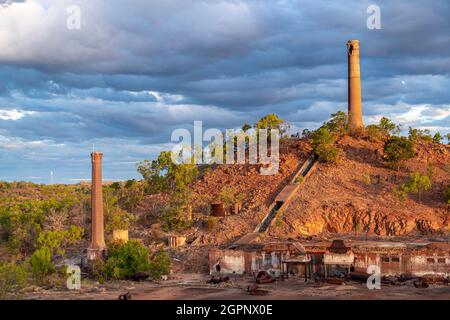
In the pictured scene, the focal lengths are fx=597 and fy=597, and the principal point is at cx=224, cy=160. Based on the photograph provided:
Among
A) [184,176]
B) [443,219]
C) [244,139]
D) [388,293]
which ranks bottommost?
[388,293]

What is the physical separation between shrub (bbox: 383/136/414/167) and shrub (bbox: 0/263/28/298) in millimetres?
35576

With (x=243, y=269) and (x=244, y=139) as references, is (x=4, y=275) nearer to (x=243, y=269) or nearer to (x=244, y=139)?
(x=243, y=269)

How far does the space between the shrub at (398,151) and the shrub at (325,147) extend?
181 inches

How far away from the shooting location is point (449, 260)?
3641 centimetres

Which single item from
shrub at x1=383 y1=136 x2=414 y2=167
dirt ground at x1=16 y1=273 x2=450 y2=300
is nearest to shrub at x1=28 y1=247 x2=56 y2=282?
dirt ground at x1=16 y1=273 x2=450 y2=300

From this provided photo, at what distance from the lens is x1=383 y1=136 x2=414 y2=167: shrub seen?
5559 cm

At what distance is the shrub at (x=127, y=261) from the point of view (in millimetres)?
37062

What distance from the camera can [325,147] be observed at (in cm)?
5744

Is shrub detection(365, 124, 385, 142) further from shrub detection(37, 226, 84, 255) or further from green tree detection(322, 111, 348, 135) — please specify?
shrub detection(37, 226, 84, 255)

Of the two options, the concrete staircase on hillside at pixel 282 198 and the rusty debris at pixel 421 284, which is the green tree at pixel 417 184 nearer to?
the concrete staircase on hillside at pixel 282 198

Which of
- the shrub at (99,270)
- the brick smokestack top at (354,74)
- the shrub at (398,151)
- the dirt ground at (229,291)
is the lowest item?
the dirt ground at (229,291)

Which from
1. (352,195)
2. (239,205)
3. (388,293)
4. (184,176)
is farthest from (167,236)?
(388,293)

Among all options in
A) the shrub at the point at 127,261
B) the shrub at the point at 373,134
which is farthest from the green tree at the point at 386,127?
the shrub at the point at 127,261
